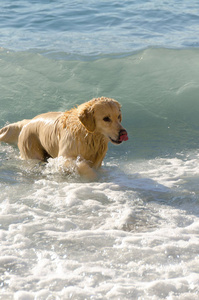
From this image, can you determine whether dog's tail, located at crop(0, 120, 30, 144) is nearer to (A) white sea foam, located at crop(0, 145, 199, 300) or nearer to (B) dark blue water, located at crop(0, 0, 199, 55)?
(A) white sea foam, located at crop(0, 145, 199, 300)

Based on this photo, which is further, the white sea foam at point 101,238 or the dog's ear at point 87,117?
the dog's ear at point 87,117

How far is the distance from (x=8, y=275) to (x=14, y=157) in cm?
348

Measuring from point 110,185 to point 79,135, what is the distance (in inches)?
31.6

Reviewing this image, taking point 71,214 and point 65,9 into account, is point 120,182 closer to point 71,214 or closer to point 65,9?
point 71,214

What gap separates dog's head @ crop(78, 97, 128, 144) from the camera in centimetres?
544

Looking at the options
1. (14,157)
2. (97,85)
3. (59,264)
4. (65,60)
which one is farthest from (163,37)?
(59,264)

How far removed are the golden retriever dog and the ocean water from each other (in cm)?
20

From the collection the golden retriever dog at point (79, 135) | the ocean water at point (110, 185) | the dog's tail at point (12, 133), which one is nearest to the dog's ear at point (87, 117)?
the golden retriever dog at point (79, 135)

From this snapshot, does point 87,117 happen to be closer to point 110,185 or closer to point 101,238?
point 110,185

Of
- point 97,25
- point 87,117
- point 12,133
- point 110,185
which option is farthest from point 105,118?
point 97,25

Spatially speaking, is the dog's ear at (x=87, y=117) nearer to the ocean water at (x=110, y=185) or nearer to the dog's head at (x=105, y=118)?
the dog's head at (x=105, y=118)

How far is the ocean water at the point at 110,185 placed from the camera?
11.4ft

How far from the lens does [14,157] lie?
268 inches

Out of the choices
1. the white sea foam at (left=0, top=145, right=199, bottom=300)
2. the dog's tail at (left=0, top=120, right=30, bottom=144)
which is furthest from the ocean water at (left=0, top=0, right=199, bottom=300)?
the dog's tail at (left=0, top=120, right=30, bottom=144)
